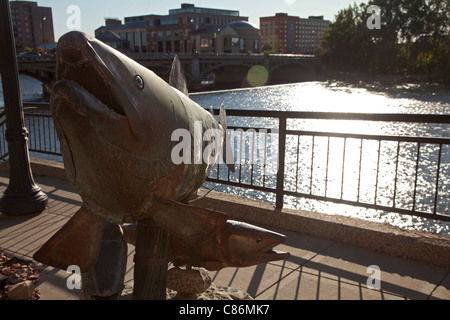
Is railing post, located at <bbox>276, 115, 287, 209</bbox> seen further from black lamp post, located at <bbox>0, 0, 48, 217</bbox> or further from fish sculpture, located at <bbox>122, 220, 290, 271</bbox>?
black lamp post, located at <bbox>0, 0, 48, 217</bbox>

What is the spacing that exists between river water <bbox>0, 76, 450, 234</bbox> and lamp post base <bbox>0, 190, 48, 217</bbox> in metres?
3.43

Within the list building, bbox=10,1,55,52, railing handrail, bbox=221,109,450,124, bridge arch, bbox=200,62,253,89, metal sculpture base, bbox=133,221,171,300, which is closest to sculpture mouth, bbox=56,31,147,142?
metal sculpture base, bbox=133,221,171,300

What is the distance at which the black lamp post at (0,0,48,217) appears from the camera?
5219mm

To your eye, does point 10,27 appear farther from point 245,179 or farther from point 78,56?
point 245,179

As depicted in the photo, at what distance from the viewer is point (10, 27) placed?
5.27 metres

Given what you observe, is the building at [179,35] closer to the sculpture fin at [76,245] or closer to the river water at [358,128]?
the river water at [358,128]

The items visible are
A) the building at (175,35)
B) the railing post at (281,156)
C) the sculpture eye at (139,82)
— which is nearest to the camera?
the sculpture eye at (139,82)

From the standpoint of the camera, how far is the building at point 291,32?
15688 cm

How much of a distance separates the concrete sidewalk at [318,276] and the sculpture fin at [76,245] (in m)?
1.52

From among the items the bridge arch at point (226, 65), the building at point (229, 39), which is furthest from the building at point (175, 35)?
the bridge arch at point (226, 65)

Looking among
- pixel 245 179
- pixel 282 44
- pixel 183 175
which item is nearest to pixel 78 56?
pixel 183 175

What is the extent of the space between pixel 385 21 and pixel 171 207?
2623 inches
